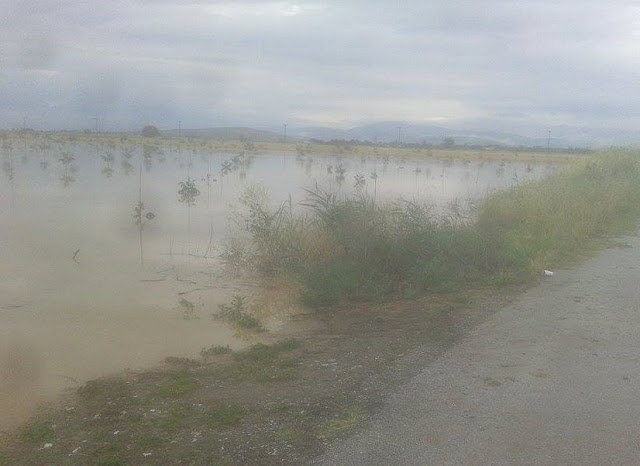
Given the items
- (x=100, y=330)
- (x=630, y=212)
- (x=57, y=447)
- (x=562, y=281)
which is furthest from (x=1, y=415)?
(x=630, y=212)

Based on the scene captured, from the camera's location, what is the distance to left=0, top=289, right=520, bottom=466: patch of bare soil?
6.13m

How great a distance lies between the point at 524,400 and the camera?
700 centimetres

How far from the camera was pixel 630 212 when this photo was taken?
23672mm

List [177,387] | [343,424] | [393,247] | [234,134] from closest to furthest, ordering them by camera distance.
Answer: [343,424] < [177,387] < [393,247] < [234,134]

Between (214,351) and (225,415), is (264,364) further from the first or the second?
(225,415)

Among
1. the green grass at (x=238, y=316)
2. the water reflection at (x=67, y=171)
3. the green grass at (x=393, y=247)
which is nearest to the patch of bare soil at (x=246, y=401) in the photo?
the green grass at (x=238, y=316)

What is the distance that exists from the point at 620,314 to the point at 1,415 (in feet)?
26.4

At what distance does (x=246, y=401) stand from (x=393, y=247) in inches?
247

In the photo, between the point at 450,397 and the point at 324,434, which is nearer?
the point at 324,434

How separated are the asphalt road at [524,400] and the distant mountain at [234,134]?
70.1 meters

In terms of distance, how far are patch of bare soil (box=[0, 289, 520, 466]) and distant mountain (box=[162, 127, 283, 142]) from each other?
69540 millimetres

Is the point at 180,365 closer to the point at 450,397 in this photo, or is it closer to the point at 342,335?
the point at 342,335

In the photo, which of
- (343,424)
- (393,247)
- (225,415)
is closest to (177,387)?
(225,415)

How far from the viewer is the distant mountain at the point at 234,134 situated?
8019cm
